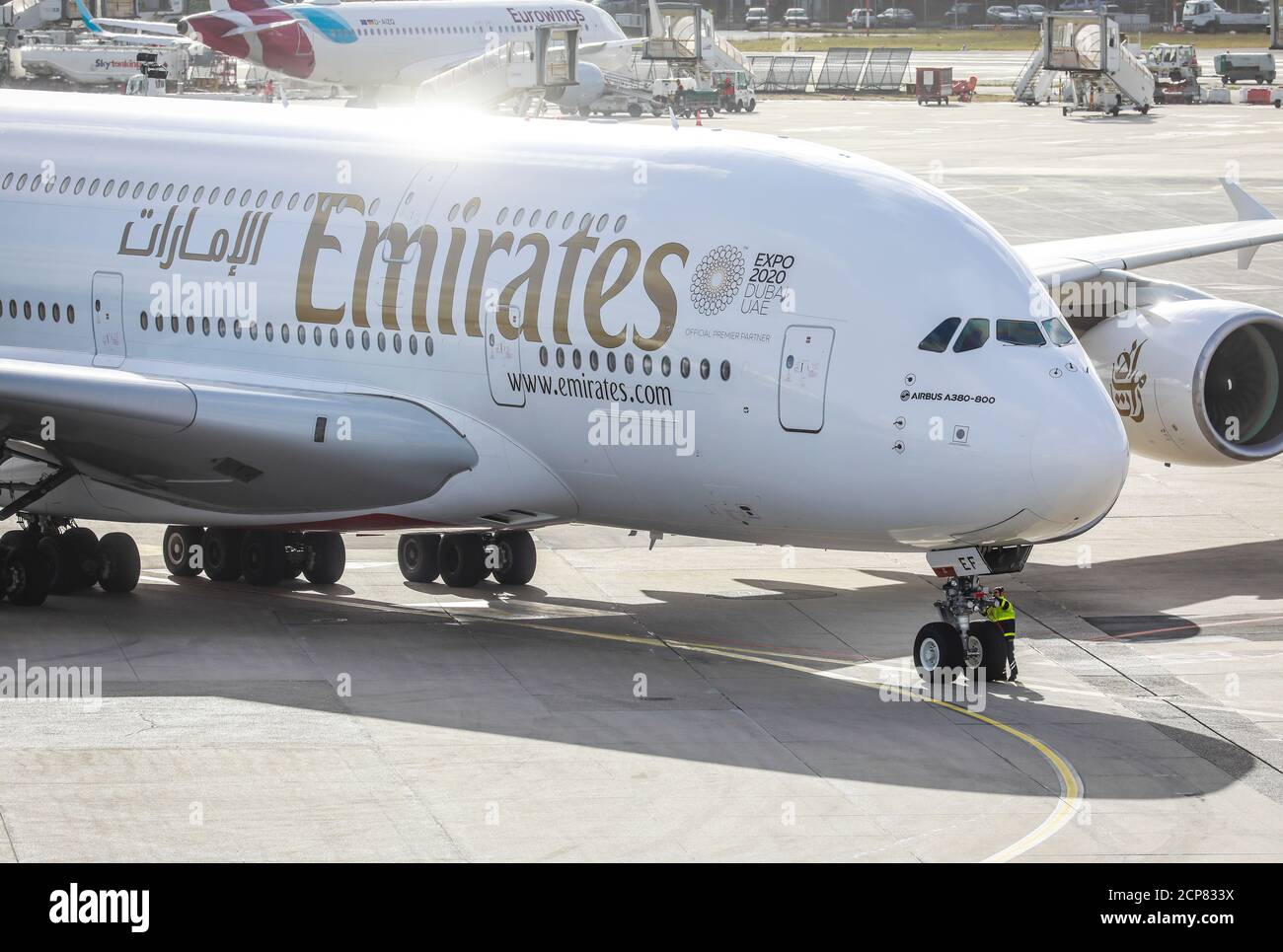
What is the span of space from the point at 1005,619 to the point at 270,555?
8.97 metres

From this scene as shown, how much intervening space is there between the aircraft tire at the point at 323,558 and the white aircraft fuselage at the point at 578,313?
2.08m

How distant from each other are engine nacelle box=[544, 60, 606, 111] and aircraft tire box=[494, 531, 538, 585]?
208 ft

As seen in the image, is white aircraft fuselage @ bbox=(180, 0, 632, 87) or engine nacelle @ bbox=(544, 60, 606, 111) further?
white aircraft fuselage @ bbox=(180, 0, 632, 87)

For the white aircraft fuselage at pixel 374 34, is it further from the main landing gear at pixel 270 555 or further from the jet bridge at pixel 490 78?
the main landing gear at pixel 270 555

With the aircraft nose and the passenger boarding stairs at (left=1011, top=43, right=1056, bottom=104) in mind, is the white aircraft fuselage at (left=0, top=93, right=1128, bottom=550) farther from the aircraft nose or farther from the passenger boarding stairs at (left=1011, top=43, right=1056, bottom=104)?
the passenger boarding stairs at (left=1011, top=43, right=1056, bottom=104)

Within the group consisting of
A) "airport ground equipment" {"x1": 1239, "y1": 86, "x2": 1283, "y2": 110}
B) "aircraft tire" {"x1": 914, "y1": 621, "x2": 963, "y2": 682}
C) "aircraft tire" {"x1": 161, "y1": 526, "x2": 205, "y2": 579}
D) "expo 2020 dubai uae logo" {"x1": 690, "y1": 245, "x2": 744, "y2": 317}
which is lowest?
"aircraft tire" {"x1": 161, "y1": 526, "x2": 205, "y2": 579}

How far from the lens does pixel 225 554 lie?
80.4ft

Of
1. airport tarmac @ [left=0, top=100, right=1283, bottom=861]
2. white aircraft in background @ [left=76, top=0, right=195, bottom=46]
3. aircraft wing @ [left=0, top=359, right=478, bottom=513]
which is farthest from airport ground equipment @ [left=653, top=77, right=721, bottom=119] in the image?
aircraft wing @ [left=0, top=359, right=478, bottom=513]

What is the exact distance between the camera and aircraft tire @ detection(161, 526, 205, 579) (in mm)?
24906

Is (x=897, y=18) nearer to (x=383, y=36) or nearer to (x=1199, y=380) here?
(x=383, y=36)

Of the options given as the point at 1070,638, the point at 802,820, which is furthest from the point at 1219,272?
the point at 802,820

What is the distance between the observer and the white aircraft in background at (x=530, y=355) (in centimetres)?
1877

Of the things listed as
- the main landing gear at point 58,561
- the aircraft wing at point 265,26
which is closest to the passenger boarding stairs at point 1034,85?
the aircraft wing at point 265,26

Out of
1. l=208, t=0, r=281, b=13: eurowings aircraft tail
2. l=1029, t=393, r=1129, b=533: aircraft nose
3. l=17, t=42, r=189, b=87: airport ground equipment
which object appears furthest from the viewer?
l=17, t=42, r=189, b=87: airport ground equipment
